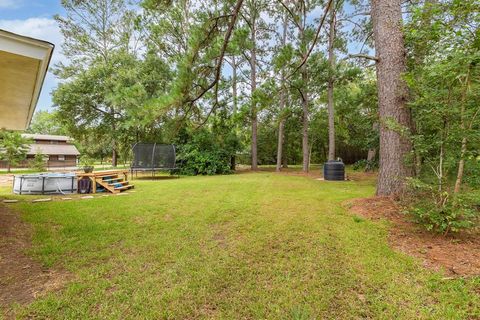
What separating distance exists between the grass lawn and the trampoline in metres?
5.66

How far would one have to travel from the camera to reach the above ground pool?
20.4 ft

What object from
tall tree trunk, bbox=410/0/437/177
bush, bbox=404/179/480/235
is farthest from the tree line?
bush, bbox=404/179/480/235

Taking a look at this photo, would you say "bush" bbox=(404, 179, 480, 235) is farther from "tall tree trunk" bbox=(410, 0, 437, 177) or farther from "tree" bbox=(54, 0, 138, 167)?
"tree" bbox=(54, 0, 138, 167)

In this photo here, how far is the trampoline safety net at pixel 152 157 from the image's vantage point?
Answer: 9664 mm

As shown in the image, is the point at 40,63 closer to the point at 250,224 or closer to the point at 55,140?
the point at 250,224

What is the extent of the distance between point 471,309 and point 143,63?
16.4 m

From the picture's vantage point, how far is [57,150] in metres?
24.2

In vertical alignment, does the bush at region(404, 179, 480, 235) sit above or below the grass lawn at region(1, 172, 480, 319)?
above

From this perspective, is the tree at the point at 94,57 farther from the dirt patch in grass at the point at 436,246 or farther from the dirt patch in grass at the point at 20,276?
the dirt patch in grass at the point at 436,246

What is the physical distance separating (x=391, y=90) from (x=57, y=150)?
29418mm

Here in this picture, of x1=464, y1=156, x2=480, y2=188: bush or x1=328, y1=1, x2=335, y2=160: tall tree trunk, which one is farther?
x1=328, y1=1, x2=335, y2=160: tall tree trunk

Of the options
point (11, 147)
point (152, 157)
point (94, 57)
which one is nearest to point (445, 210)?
point (152, 157)

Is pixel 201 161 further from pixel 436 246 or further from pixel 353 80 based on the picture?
pixel 436 246

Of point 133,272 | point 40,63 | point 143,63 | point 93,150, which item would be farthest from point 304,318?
point 93,150
